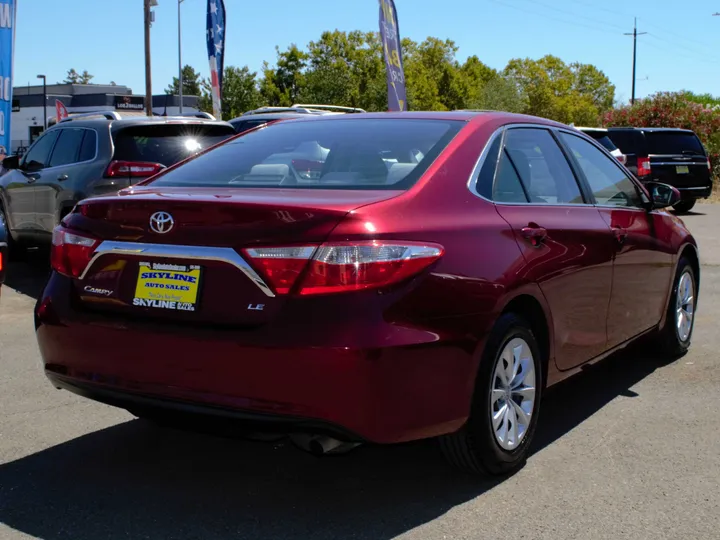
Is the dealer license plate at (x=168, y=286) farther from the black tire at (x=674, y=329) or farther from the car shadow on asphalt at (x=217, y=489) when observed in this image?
the black tire at (x=674, y=329)

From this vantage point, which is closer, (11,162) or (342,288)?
(342,288)

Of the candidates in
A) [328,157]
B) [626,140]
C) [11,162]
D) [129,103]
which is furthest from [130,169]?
[129,103]

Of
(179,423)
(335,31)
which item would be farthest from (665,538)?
(335,31)

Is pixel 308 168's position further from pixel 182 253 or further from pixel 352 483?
pixel 352 483

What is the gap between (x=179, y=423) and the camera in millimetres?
3410

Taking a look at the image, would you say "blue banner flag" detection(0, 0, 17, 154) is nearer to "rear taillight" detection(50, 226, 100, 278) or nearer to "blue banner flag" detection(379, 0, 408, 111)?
"blue banner flag" detection(379, 0, 408, 111)

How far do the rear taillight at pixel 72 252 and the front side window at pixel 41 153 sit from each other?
21.1ft

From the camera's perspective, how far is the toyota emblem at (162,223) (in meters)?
3.40

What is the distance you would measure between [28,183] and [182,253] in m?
7.27

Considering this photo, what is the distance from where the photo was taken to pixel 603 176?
17.0 ft

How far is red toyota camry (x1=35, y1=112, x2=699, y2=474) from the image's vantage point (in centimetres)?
315

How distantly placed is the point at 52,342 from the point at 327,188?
4.26 ft

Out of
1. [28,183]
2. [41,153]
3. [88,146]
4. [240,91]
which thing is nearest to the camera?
[88,146]

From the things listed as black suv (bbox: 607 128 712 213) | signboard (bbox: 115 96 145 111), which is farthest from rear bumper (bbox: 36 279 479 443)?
signboard (bbox: 115 96 145 111)
